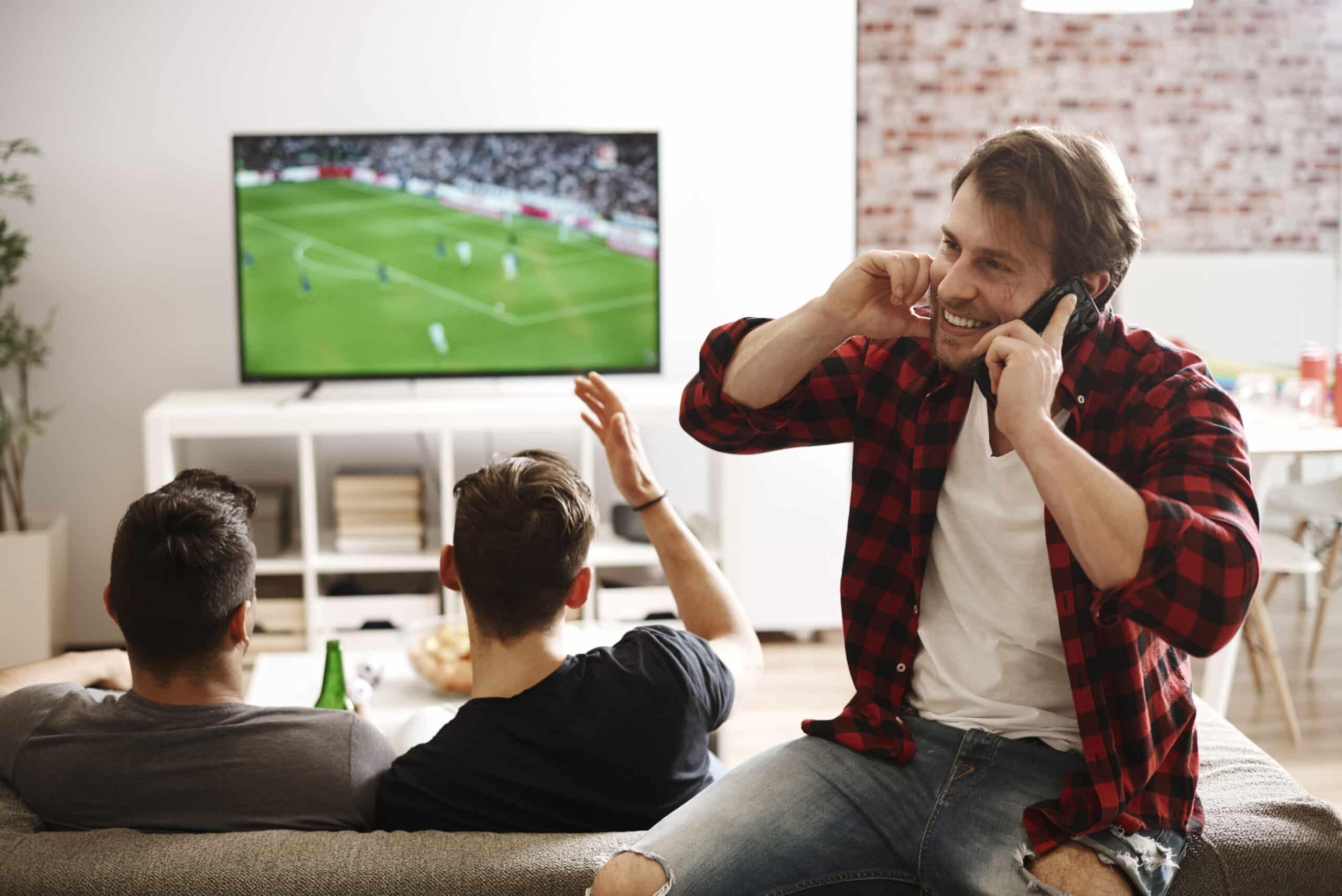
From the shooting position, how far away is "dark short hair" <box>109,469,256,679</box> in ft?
5.12

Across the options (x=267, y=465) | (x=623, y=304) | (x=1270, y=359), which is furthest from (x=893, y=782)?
(x=1270, y=359)

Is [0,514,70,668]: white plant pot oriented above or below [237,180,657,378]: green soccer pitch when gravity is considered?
below

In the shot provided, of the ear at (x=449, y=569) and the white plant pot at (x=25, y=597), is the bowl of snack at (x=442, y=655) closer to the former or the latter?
the ear at (x=449, y=569)

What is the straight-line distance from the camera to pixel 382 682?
103 inches

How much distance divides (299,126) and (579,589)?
9.13 ft

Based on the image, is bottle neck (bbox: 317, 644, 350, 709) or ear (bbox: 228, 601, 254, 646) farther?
bottle neck (bbox: 317, 644, 350, 709)

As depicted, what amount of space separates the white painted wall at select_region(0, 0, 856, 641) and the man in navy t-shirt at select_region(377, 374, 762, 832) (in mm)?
2488

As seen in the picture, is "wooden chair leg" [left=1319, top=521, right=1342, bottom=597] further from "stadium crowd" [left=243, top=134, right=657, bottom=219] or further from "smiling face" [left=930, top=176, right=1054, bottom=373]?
"smiling face" [left=930, top=176, right=1054, bottom=373]

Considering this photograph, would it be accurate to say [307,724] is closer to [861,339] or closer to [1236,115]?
[861,339]

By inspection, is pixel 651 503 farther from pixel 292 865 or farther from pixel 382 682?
pixel 382 682

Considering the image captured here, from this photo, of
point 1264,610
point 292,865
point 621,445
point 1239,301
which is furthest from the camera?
point 1239,301

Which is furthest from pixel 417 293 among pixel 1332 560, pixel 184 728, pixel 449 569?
pixel 1332 560

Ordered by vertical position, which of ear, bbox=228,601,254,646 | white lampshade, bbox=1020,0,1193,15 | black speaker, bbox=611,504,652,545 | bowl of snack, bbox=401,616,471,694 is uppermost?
white lampshade, bbox=1020,0,1193,15

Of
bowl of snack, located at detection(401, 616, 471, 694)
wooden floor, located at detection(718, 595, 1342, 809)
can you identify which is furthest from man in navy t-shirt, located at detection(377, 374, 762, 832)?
wooden floor, located at detection(718, 595, 1342, 809)
